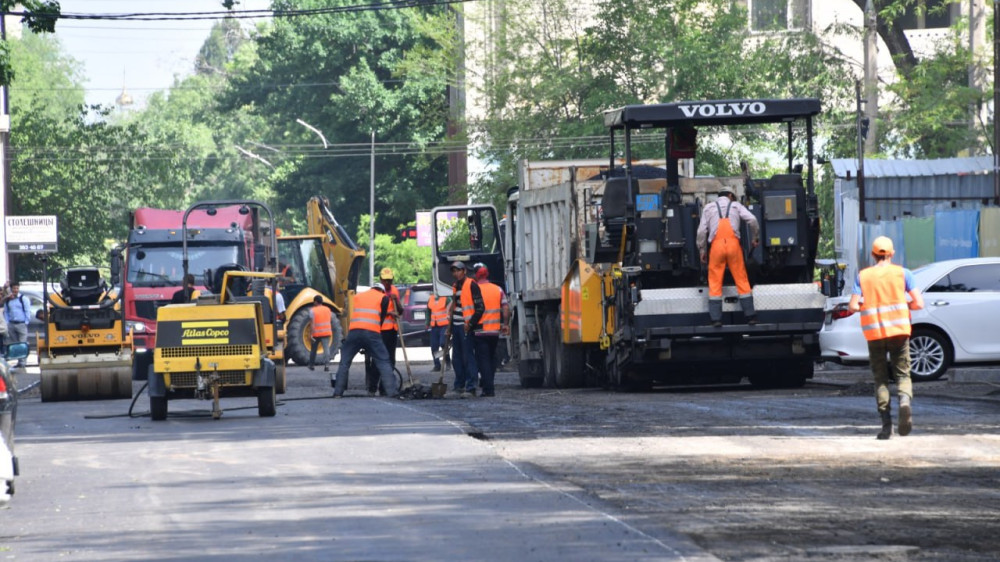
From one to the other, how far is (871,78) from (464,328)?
2323 cm

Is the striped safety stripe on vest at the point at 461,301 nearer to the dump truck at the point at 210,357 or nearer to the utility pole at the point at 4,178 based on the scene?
the dump truck at the point at 210,357

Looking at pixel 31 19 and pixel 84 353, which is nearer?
pixel 84 353

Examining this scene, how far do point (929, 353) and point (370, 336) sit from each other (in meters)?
6.76

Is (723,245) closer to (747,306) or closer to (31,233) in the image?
(747,306)

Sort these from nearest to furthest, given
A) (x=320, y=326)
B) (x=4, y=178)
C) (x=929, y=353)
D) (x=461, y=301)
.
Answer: (x=929, y=353) < (x=461, y=301) < (x=320, y=326) < (x=4, y=178)

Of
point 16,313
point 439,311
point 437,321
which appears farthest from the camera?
point 16,313

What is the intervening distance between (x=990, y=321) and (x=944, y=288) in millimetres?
668

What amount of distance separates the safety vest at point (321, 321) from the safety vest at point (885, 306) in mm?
17820

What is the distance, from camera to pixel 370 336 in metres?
20.8

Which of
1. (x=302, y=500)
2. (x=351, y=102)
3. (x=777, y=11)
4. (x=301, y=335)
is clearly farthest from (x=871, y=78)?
(x=302, y=500)

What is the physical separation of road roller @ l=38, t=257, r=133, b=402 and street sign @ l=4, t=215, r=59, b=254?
25006 millimetres

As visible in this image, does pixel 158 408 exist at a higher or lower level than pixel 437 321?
lower

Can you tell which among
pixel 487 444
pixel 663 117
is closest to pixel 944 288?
pixel 663 117

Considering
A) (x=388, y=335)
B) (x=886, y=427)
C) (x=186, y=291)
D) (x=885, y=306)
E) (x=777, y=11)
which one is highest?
(x=777, y=11)
